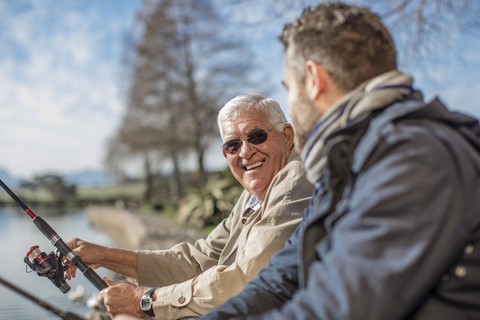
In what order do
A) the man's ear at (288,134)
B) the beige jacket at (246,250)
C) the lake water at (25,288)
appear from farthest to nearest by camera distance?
the lake water at (25,288) < the man's ear at (288,134) < the beige jacket at (246,250)

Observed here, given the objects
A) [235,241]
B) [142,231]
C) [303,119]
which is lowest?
[142,231]

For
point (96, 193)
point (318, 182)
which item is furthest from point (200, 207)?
point (96, 193)

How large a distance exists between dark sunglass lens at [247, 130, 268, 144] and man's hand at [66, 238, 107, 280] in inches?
37.8

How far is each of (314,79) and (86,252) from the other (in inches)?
62.9

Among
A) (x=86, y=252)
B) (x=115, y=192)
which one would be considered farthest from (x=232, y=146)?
(x=115, y=192)

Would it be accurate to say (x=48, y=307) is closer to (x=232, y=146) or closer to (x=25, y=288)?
(x=232, y=146)

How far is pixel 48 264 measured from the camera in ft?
7.67

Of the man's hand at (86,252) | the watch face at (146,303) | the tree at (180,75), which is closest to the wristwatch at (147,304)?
the watch face at (146,303)

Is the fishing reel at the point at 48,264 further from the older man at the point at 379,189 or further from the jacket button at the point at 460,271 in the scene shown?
the jacket button at the point at 460,271

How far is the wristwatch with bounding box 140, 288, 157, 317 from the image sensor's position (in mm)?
1958

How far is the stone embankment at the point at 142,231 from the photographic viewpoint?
9.80 m

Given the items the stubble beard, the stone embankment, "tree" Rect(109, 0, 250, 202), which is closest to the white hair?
the stubble beard

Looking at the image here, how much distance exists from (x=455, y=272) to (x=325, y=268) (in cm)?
29

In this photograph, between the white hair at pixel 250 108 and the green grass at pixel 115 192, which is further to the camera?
the green grass at pixel 115 192
